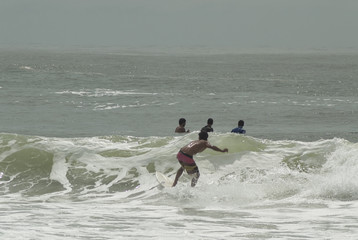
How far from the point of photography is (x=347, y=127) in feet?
128

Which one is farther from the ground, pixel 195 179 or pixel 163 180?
pixel 195 179

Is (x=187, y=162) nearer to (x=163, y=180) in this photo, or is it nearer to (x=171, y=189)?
(x=171, y=189)

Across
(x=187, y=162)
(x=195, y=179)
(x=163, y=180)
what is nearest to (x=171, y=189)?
(x=195, y=179)

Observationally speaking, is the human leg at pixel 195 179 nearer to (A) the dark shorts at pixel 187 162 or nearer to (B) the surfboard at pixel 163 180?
(A) the dark shorts at pixel 187 162

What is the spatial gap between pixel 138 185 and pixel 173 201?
2933mm

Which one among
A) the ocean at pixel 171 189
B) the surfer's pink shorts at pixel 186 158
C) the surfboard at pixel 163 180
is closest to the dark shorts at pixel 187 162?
the surfer's pink shorts at pixel 186 158

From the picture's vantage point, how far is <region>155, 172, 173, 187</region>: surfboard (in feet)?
63.5

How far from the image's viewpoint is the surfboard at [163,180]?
1937 centimetres

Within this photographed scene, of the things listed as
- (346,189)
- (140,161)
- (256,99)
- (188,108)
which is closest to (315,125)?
(188,108)

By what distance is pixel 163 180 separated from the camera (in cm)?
1973

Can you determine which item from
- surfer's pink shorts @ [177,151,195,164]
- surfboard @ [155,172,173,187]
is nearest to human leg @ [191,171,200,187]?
surfer's pink shorts @ [177,151,195,164]

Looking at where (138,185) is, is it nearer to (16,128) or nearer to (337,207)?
(337,207)

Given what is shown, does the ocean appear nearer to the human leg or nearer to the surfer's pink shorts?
the human leg

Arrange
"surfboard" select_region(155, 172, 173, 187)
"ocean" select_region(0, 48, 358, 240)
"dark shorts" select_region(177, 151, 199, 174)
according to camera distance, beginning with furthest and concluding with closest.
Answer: "surfboard" select_region(155, 172, 173, 187), "dark shorts" select_region(177, 151, 199, 174), "ocean" select_region(0, 48, 358, 240)
